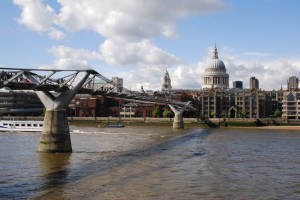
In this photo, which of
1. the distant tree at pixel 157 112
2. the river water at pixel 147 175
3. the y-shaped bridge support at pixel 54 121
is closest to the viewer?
the river water at pixel 147 175

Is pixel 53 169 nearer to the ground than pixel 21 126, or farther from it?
nearer to the ground

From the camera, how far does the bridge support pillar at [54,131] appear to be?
45.4m

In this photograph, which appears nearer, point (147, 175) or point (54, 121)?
point (147, 175)

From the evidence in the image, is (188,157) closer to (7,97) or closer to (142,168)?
(142,168)

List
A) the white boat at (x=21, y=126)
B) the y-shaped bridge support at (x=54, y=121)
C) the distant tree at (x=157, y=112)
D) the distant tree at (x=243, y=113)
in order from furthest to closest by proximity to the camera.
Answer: the distant tree at (x=243, y=113) < the distant tree at (x=157, y=112) < the white boat at (x=21, y=126) < the y-shaped bridge support at (x=54, y=121)

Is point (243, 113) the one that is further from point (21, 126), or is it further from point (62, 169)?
point (62, 169)

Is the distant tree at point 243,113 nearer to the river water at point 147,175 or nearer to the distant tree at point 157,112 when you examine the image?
the distant tree at point 157,112

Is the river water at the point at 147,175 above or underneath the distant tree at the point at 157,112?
underneath

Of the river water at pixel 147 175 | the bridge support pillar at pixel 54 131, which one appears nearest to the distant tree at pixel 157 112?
the river water at pixel 147 175

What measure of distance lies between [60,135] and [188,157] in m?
12.5

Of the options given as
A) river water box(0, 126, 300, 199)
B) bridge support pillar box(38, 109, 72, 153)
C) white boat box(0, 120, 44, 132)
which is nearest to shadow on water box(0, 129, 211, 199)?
river water box(0, 126, 300, 199)

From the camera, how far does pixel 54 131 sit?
4544 centimetres

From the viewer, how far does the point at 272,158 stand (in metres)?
44.3

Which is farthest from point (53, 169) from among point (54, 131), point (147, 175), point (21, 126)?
point (21, 126)
